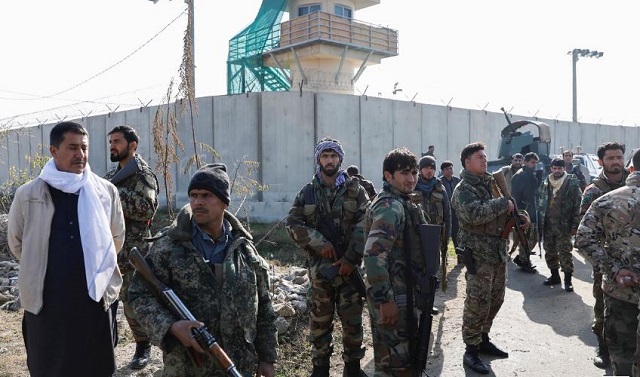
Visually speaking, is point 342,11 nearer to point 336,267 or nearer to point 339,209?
point 339,209

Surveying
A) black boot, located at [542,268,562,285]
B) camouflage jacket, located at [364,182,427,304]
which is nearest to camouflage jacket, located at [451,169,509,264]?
camouflage jacket, located at [364,182,427,304]

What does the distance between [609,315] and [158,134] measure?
4.73 meters

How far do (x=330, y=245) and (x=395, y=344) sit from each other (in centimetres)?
100

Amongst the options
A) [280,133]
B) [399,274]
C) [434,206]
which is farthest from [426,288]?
[280,133]

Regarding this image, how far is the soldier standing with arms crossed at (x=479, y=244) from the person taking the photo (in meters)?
4.35

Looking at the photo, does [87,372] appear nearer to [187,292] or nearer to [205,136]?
[187,292]

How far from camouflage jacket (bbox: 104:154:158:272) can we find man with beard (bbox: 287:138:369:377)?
3.66ft

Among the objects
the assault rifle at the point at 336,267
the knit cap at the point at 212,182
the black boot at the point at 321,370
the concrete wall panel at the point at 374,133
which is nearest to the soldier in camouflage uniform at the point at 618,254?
the assault rifle at the point at 336,267

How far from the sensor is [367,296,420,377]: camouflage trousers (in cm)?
319

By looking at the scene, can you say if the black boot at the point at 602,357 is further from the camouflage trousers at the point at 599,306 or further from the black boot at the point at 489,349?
the black boot at the point at 489,349

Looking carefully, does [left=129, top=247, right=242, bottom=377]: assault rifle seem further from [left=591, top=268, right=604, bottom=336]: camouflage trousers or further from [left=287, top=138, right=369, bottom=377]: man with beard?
[left=591, top=268, right=604, bottom=336]: camouflage trousers

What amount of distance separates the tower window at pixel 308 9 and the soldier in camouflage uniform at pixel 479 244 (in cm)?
2042

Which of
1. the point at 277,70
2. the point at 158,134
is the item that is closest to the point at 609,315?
the point at 158,134

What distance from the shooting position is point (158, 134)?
577 centimetres
